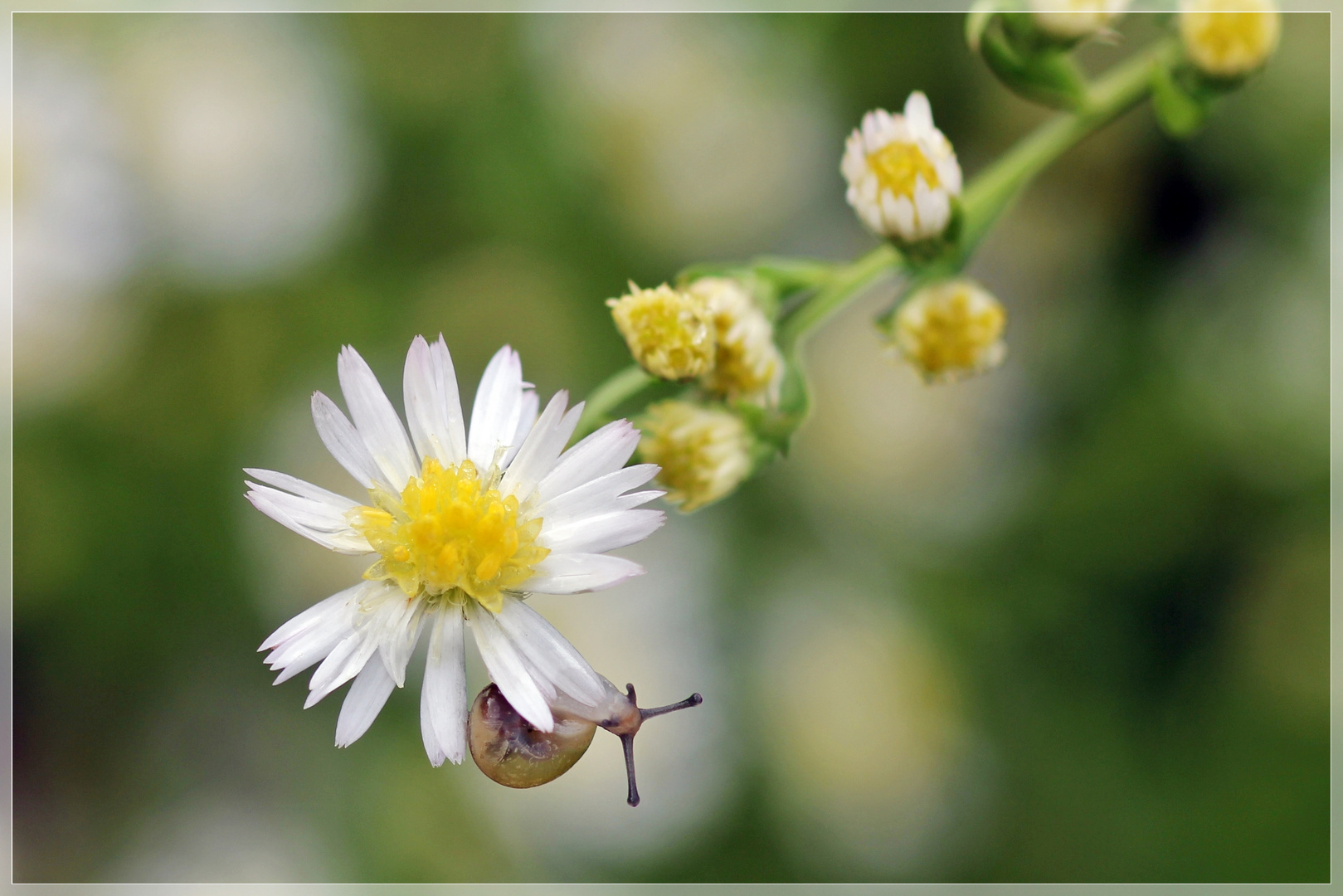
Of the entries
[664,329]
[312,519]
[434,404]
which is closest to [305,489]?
[312,519]

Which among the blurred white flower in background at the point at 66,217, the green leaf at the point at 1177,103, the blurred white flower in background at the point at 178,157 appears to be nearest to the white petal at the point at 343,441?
the green leaf at the point at 1177,103

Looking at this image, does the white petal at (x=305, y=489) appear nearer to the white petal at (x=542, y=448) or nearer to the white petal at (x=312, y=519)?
the white petal at (x=312, y=519)

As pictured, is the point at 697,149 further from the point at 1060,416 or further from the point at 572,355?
the point at 1060,416

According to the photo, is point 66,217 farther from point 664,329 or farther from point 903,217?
point 903,217

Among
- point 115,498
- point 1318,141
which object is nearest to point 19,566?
point 115,498

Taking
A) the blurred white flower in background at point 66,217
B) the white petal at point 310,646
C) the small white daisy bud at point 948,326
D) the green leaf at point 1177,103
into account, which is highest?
the blurred white flower in background at point 66,217

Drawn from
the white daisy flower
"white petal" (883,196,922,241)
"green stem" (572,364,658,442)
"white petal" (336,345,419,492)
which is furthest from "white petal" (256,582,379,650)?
"white petal" (883,196,922,241)

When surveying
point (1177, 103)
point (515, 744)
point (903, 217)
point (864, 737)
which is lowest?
point (864, 737)
